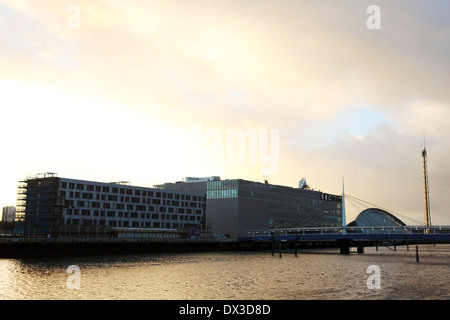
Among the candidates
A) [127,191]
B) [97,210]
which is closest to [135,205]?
[127,191]

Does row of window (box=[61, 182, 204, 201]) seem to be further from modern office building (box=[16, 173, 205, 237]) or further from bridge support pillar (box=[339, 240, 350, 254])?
bridge support pillar (box=[339, 240, 350, 254])

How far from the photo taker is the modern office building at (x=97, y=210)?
137 m

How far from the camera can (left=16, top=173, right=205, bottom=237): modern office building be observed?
137 m

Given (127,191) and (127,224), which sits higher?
(127,191)

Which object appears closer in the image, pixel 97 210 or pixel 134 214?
pixel 97 210

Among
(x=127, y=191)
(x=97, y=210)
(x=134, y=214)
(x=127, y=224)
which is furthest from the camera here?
(x=134, y=214)

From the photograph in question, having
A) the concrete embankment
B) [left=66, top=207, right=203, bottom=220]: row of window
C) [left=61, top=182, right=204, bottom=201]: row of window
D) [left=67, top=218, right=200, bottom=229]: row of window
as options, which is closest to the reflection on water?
the concrete embankment

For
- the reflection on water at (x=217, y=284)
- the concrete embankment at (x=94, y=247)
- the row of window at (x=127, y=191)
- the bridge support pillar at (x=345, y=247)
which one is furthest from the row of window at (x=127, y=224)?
the reflection on water at (x=217, y=284)

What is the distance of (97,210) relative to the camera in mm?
147625

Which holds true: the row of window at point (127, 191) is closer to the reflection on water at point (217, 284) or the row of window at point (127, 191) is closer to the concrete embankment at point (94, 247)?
the concrete embankment at point (94, 247)

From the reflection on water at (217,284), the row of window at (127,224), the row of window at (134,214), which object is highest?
the row of window at (134,214)

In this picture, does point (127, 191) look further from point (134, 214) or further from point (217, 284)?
point (217, 284)
